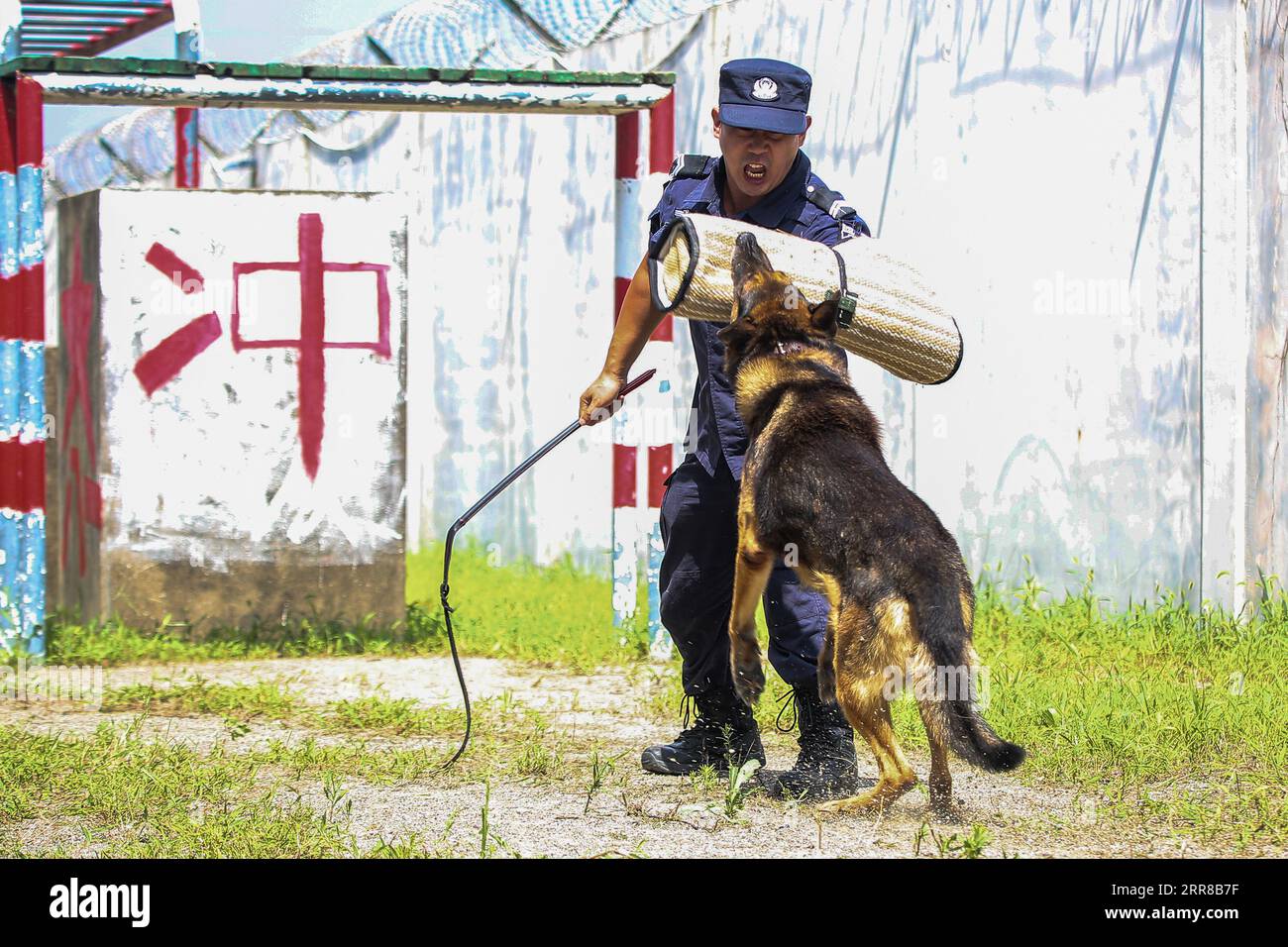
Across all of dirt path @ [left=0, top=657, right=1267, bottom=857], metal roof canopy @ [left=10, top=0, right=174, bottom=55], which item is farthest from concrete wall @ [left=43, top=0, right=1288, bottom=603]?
dirt path @ [left=0, top=657, right=1267, bottom=857]

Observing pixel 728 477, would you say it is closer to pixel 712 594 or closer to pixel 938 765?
pixel 712 594

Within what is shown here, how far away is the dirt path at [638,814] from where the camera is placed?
13.1ft

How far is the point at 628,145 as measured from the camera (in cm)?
750

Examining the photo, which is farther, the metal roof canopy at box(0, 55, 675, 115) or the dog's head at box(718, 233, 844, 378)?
the metal roof canopy at box(0, 55, 675, 115)

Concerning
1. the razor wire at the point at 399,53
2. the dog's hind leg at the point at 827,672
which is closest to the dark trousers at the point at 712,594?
the dog's hind leg at the point at 827,672

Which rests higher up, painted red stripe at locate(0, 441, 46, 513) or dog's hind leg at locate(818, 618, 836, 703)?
painted red stripe at locate(0, 441, 46, 513)

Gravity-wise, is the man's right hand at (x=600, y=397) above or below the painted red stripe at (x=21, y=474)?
above

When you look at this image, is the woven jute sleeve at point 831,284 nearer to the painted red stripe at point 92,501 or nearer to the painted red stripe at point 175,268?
the painted red stripe at point 175,268

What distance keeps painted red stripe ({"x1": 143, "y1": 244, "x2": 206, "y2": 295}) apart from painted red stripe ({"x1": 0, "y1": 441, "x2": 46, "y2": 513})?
106 centimetres

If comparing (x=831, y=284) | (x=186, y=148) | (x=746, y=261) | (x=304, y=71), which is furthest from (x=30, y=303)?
(x=831, y=284)

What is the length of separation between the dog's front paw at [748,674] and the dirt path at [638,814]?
34 centimetres

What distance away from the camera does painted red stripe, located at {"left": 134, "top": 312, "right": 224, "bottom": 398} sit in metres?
7.46

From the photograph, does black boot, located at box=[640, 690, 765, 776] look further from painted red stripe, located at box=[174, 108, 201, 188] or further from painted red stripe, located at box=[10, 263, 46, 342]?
painted red stripe, located at box=[174, 108, 201, 188]
